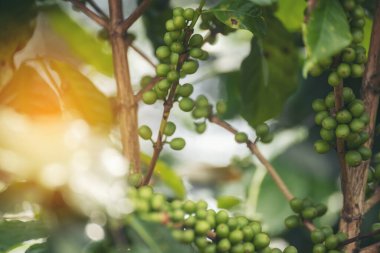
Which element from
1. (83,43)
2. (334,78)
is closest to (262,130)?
(334,78)

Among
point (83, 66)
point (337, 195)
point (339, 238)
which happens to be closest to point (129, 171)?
point (339, 238)

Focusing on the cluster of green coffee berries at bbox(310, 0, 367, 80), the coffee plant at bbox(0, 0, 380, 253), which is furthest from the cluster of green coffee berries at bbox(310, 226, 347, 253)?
the cluster of green coffee berries at bbox(310, 0, 367, 80)

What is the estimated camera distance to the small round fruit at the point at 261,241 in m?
0.86

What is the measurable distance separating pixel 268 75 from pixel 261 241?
1.46 feet

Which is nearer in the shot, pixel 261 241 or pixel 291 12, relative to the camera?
pixel 261 241

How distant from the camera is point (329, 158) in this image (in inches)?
71.2

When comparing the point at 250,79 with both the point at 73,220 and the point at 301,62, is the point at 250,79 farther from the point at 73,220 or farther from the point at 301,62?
the point at 73,220

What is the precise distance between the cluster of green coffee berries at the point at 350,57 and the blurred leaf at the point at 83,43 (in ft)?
2.29

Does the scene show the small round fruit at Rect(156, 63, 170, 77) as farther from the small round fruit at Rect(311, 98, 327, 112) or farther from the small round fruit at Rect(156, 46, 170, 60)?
the small round fruit at Rect(311, 98, 327, 112)

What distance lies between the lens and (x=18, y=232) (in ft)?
2.66

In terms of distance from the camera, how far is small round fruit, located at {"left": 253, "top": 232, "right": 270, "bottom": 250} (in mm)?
863

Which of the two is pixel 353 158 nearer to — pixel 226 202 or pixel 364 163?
pixel 364 163

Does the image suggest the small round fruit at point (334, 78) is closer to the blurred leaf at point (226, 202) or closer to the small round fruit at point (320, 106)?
the small round fruit at point (320, 106)

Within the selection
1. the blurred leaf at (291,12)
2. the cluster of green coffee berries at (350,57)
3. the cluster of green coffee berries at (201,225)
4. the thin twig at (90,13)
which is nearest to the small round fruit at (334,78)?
the cluster of green coffee berries at (350,57)
